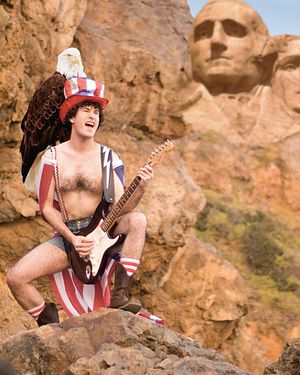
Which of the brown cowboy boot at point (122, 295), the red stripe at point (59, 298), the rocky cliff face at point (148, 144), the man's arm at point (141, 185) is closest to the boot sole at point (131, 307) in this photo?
the brown cowboy boot at point (122, 295)

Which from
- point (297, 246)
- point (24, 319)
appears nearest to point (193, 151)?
point (297, 246)

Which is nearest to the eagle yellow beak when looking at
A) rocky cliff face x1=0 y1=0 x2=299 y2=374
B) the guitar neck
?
the guitar neck

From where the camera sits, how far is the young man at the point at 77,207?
187 inches

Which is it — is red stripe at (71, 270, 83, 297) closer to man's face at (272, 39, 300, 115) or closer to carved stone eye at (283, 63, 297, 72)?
man's face at (272, 39, 300, 115)

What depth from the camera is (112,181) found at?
5.04m

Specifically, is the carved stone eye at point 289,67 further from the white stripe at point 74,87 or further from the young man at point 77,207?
the white stripe at point 74,87

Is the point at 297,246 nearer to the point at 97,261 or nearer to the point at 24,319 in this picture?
the point at 24,319

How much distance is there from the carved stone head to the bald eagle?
20888mm

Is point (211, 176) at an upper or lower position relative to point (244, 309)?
upper

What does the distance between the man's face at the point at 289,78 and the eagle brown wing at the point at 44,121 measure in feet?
71.1

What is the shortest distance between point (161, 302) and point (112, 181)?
653cm

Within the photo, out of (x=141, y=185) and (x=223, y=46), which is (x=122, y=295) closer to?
(x=141, y=185)

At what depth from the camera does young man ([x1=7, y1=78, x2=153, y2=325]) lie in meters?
4.76

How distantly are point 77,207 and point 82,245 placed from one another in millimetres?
317
